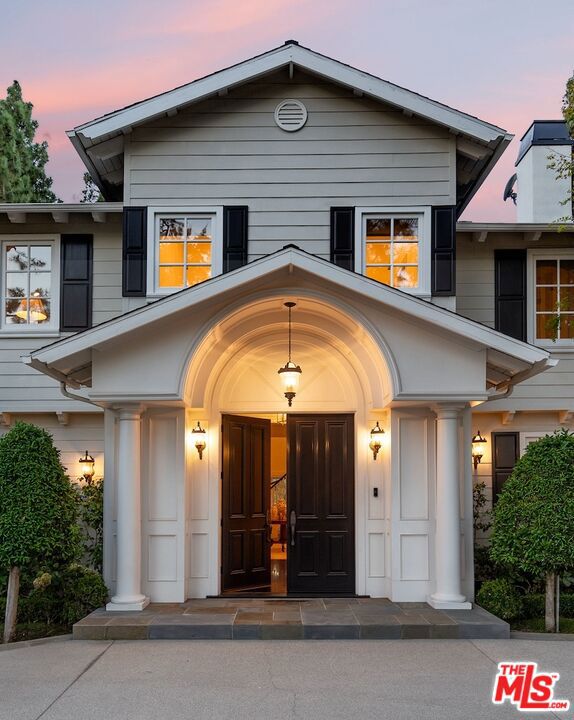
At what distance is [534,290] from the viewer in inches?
476

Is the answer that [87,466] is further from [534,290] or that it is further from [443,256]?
[534,290]

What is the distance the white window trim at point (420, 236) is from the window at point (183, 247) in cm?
198

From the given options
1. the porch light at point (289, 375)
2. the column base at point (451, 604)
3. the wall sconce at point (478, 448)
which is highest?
the porch light at point (289, 375)

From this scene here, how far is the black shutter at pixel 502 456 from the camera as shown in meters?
11.9

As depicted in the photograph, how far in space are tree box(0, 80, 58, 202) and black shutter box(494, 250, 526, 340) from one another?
13.8 m

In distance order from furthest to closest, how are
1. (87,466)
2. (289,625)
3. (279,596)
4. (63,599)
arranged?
(87,466), (279,596), (63,599), (289,625)

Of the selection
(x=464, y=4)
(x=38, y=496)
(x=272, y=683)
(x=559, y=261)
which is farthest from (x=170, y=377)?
(x=464, y=4)

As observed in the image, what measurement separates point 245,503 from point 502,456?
416cm

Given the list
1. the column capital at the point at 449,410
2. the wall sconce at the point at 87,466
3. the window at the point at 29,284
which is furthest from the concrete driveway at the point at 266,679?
the window at the point at 29,284

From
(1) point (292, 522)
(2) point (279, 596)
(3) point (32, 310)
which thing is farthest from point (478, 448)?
(3) point (32, 310)

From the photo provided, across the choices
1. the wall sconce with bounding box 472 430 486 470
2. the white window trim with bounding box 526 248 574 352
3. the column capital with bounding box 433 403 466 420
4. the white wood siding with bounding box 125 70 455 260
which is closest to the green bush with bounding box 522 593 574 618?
the wall sconce with bounding box 472 430 486 470

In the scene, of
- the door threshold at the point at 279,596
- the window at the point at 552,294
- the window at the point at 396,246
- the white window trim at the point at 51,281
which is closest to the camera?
the door threshold at the point at 279,596

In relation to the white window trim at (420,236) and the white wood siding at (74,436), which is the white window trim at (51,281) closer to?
the white wood siding at (74,436)

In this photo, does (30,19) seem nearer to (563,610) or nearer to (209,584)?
(209,584)
